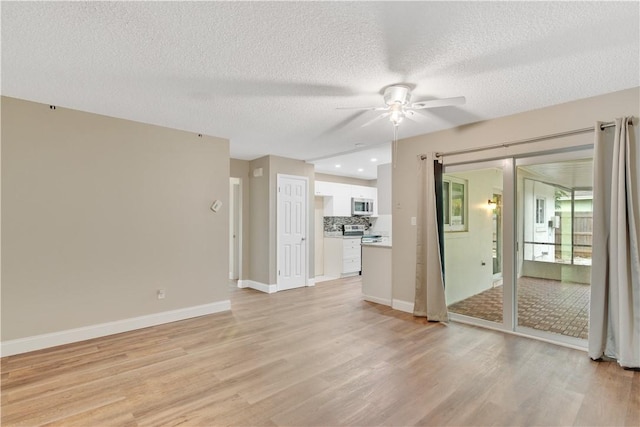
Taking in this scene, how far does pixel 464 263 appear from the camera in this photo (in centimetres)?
454

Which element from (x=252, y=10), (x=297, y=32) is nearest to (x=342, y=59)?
(x=297, y=32)

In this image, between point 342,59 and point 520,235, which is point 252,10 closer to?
point 342,59

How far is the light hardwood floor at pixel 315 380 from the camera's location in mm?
2102

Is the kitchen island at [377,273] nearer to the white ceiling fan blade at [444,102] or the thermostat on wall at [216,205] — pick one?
the thermostat on wall at [216,205]

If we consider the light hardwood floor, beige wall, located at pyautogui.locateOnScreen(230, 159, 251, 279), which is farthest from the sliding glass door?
beige wall, located at pyautogui.locateOnScreen(230, 159, 251, 279)

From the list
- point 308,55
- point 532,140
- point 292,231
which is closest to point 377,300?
point 292,231

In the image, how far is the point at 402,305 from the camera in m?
4.52

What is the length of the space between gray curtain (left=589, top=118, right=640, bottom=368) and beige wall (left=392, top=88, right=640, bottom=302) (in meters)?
0.19

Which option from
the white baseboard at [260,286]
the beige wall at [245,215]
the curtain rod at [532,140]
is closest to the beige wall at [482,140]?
the curtain rod at [532,140]

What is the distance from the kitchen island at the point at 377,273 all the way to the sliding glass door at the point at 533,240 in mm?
893

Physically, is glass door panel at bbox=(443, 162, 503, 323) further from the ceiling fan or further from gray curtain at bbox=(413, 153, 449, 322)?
the ceiling fan

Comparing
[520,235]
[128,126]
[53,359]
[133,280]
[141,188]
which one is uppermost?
[128,126]

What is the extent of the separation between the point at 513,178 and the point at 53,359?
17.0 ft

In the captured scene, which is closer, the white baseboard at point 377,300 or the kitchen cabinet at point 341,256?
the white baseboard at point 377,300
